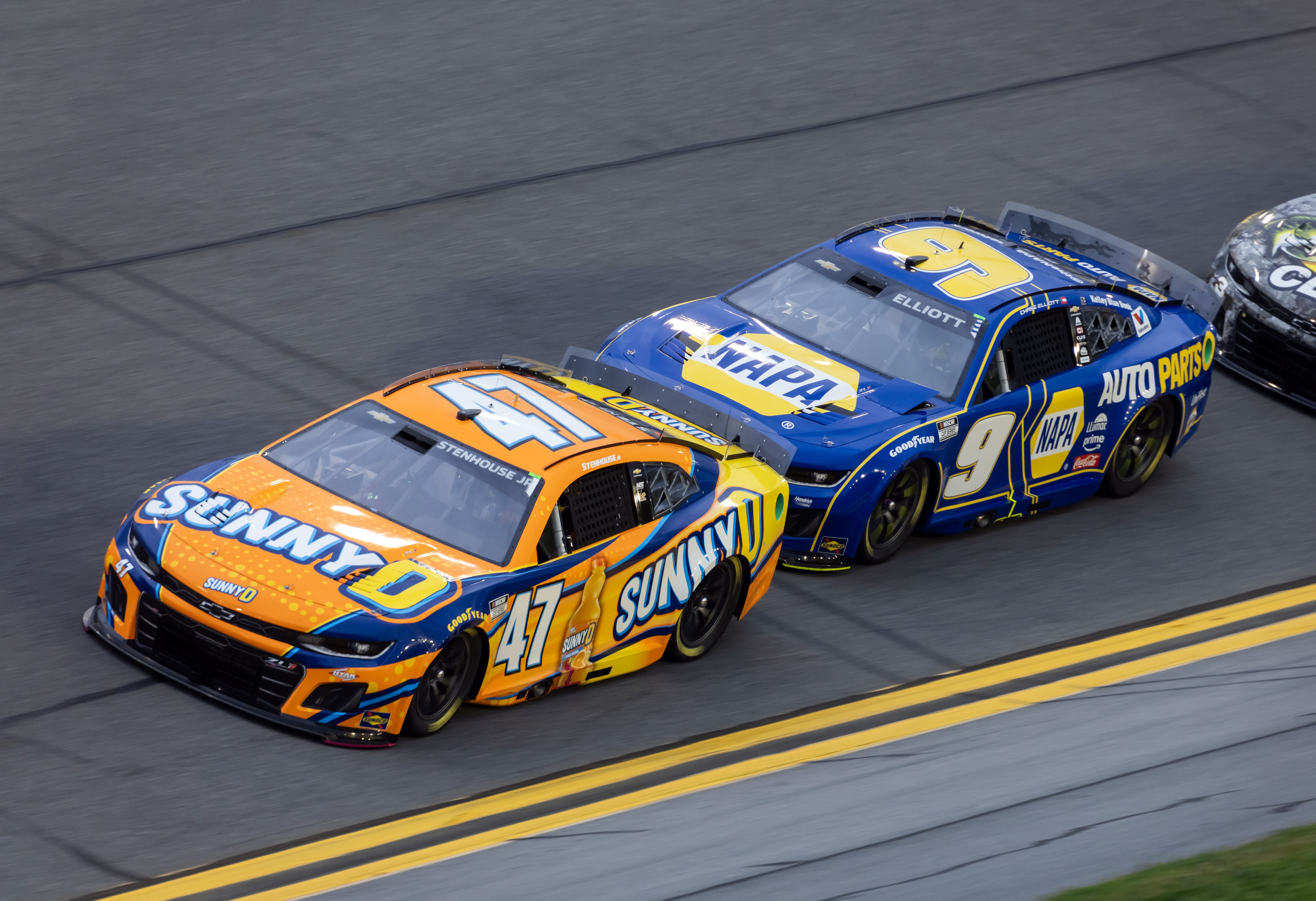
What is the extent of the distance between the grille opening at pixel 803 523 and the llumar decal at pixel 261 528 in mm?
3062

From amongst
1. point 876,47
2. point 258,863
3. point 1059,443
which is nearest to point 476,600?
point 258,863

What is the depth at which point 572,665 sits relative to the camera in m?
8.86

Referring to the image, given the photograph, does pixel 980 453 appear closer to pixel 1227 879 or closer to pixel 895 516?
pixel 895 516

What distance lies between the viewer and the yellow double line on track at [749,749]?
7262 millimetres

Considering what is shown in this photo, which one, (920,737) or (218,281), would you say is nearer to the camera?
(920,737)

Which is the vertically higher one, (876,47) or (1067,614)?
(876,47)

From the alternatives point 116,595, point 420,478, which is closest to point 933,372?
point 420,478

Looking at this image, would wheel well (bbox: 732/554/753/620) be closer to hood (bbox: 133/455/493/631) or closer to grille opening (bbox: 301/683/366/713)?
hood (bbox: 133/455/493/631)

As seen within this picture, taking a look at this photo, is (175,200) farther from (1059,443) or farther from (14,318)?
(1059,443)

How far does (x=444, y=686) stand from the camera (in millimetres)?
8273

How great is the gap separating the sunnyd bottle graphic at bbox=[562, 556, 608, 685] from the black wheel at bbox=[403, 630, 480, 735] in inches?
22.8

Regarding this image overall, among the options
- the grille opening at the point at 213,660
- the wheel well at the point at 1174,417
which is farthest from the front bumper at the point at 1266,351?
the grille opening at the point at 213,660

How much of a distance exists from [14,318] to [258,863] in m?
6.51

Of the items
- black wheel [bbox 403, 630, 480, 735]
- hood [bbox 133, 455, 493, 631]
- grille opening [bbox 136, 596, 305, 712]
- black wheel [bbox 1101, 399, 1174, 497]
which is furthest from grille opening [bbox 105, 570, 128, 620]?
black wheel [bbox 1101, 399, 1174, 497]
